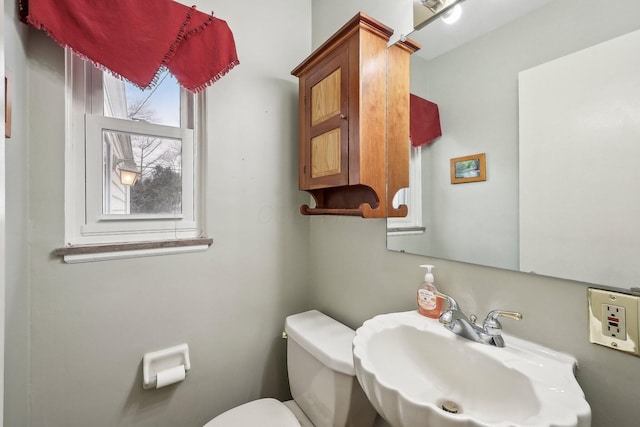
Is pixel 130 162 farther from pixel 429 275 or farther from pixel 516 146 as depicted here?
pixel 516 146

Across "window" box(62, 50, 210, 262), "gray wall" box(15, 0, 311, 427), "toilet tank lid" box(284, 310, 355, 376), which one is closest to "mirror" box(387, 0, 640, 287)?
"toilet tank lid" box(284, 310, 355, 376)

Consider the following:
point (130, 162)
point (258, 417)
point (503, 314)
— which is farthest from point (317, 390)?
point (130, 162)

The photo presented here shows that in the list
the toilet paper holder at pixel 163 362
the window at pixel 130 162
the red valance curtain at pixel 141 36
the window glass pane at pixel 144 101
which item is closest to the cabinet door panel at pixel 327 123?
the red valance curtain at pixel 141 36

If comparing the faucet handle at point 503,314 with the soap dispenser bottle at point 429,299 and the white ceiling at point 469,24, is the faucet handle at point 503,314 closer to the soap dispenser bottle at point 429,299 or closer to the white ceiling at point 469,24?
the soap dispenser bottle at point 429,299

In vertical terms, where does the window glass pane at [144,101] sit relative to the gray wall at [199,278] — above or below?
above

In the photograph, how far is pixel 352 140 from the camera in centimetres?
103

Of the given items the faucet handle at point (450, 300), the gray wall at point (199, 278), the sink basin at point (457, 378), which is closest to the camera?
the sink basin at point (457, 378)

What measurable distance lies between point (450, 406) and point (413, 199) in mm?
654

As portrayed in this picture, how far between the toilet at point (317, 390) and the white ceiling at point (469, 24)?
1154 mm

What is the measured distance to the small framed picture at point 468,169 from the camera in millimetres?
841

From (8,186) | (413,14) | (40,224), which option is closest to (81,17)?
(8,186)

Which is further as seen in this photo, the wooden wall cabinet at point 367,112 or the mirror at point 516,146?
the wooden wall cabinet at point 367,112

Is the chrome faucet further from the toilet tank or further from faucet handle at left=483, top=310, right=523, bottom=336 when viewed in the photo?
the toilet tank

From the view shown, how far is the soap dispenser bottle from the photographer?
0.88 meters
